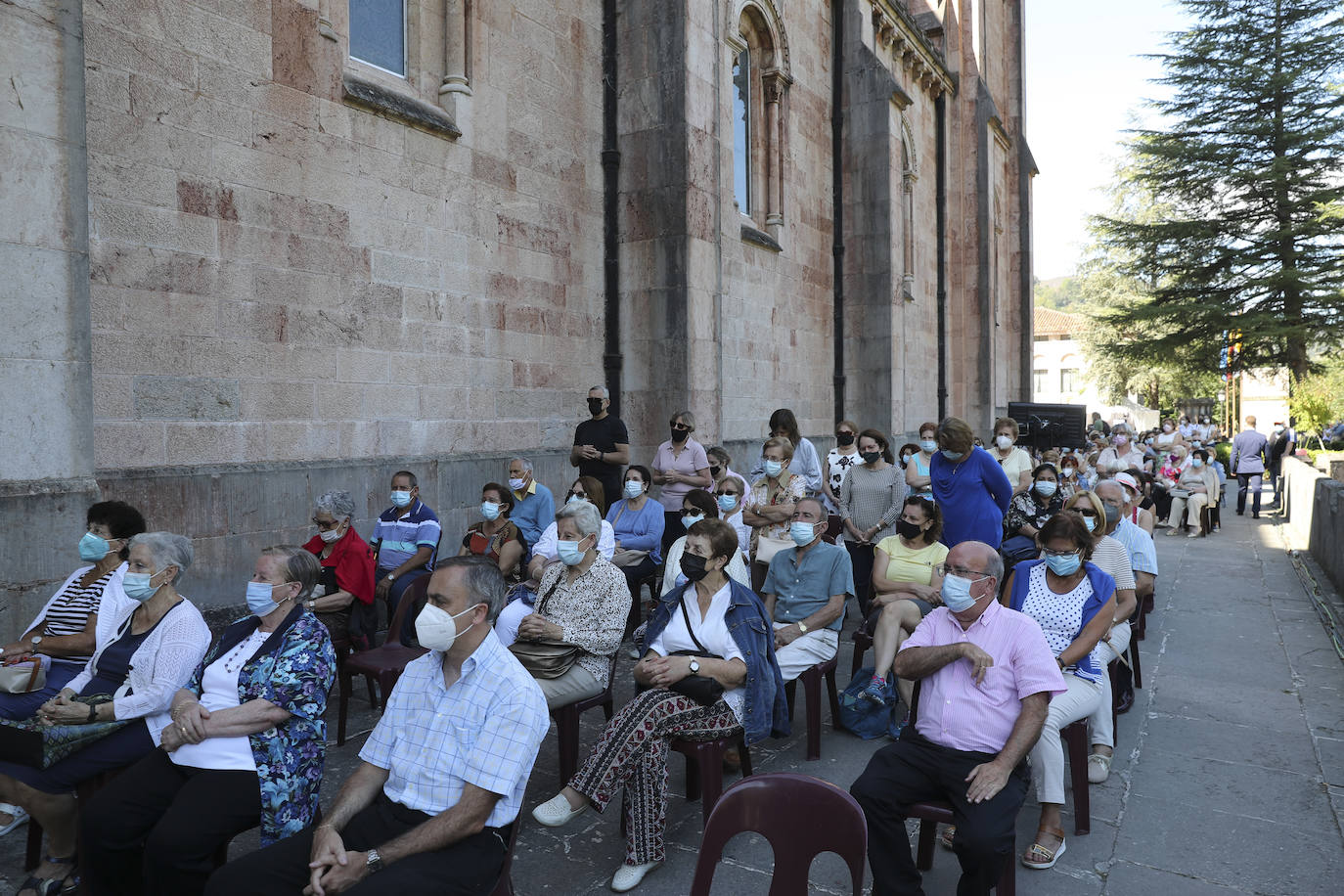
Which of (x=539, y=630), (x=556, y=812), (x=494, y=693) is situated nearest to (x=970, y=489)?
(x=539, y=630)

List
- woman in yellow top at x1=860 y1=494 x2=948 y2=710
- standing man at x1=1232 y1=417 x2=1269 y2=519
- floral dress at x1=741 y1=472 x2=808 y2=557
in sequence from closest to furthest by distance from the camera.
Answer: woman in yellow top at x1=860 y1=494 x2=948 y2=710 → floral dress at x1=741 y1=472 x2=808 y2=557 → standing man at x1=1232 y1=417 x2=1269 y2=519

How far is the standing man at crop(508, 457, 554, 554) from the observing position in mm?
A: 7074

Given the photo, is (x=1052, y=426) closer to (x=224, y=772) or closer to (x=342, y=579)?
(x=342, y=579)

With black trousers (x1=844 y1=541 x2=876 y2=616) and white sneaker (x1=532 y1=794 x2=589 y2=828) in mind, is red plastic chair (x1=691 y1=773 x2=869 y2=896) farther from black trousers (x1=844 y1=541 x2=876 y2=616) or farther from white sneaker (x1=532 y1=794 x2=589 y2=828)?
black trousers (x1=844 y1=541 x2=876 y2=616)

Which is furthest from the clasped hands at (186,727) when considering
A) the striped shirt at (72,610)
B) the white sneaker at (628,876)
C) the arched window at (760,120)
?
the arched window at (760,120)

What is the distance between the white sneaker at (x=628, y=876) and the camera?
3459mm

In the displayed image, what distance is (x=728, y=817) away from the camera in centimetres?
261

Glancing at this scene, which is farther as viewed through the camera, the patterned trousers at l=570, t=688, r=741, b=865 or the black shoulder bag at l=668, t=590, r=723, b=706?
the black shoulder bag at l=668, t=590, r=723, b=706

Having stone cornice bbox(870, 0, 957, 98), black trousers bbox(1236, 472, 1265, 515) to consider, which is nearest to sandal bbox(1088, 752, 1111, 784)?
black trousers bbox(1236, 472, 1265, 515)

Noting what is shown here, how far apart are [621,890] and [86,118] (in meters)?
5.39

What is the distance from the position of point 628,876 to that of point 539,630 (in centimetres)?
127

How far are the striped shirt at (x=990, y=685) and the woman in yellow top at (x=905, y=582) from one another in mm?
1570

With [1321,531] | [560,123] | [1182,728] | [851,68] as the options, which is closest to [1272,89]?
[851,68]

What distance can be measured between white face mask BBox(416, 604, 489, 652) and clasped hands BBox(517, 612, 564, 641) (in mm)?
1421
